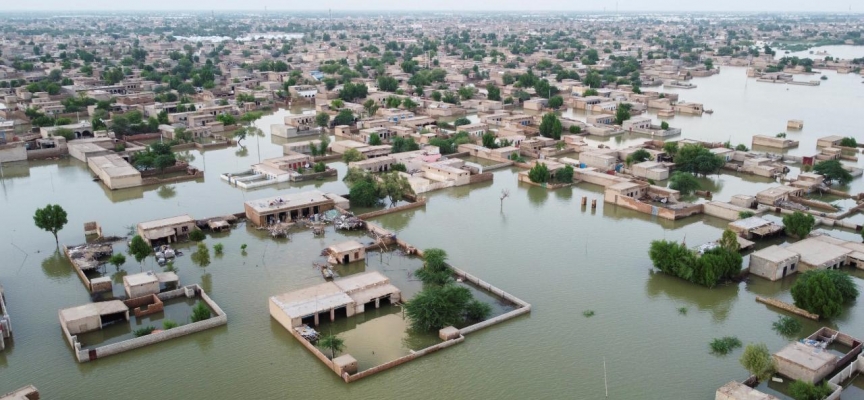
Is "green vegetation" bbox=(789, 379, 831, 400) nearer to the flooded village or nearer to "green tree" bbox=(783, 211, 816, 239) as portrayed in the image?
the flooded village

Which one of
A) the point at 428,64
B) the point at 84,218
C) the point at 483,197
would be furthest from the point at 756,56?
the point at 84,218

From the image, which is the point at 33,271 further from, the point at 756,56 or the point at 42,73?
the point at 756,56

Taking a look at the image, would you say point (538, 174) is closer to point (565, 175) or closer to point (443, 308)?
point (565, 175)

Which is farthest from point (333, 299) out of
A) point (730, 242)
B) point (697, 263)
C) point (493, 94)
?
point (493, 94)

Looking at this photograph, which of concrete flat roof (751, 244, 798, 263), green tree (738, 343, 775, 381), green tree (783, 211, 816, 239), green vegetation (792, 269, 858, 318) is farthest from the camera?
green tree (783, 211, 816, 239)

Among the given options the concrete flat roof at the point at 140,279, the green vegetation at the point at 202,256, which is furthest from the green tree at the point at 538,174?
the concrete flat roof at the point at 140,279

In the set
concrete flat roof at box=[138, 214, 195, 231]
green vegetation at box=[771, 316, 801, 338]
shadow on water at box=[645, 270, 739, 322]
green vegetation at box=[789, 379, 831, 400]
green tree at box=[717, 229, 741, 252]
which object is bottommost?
shadow on water at box=[645, 270, 739, 322]

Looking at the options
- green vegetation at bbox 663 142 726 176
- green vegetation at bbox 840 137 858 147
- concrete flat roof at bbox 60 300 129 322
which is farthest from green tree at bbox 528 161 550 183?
green vegetation at bbox 840 137 858 147
